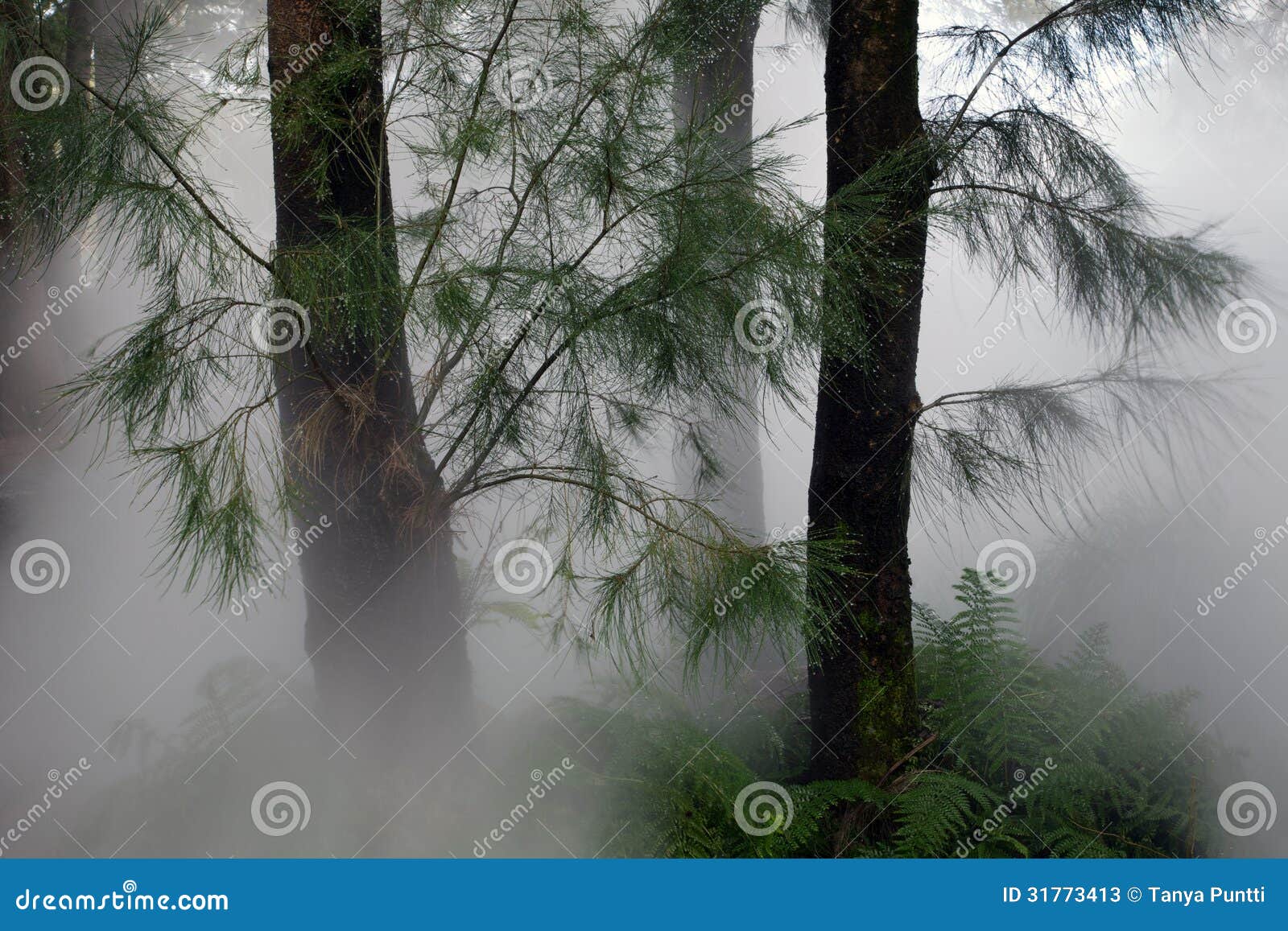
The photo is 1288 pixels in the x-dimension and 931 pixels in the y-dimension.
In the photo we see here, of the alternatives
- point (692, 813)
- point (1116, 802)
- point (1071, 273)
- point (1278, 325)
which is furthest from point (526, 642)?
point (1278, 325)

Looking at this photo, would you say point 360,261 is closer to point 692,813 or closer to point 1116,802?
point 692,813

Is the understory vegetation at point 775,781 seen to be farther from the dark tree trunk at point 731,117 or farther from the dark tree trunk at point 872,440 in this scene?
the dark tree trunk at point 731,117

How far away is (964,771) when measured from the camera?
1863mm

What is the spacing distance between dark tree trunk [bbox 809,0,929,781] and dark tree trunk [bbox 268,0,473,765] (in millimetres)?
718

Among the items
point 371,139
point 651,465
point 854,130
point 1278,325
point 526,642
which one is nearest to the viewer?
point 371,139

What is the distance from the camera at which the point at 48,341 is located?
7.42 feet

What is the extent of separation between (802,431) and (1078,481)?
877 millimetres

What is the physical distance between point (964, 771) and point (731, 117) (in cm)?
183

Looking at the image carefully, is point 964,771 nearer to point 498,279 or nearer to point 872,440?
point 872,440

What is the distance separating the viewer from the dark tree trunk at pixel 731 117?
71.5 inches

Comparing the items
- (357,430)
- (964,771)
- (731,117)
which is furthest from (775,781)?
(731,117)

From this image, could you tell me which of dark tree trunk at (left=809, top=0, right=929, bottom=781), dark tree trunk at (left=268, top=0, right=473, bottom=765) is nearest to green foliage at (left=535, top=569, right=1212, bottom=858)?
dark tree trunk at (left=809, top=0, right=929, bottom=781)

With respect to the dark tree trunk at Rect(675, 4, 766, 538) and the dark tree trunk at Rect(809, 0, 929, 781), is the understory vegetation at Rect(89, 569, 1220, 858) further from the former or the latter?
the dark tree trunk at Rect(675, 4, 766, 538)

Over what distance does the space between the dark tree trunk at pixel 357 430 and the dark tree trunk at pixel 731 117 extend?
54 centimetres
